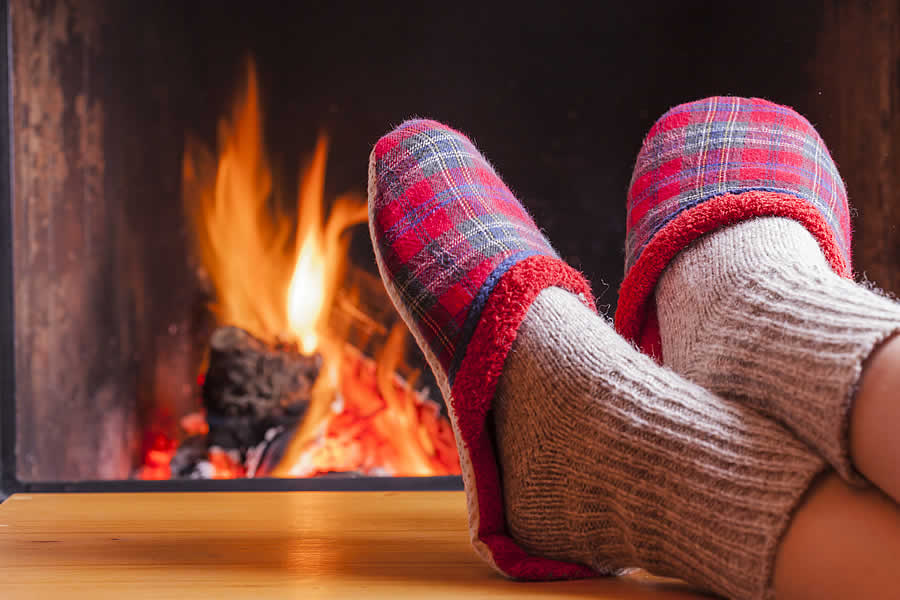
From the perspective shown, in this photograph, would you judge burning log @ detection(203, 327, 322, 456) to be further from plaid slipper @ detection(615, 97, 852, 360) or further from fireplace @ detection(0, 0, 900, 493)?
plaid slipper @ detection(615, 97, 852, 360)

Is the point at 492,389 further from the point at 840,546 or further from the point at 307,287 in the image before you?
the point at 307,287

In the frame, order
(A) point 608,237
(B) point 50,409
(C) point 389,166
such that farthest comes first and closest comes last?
(A) point 608,237 < (B) point 50,409 < (C) point 389,166

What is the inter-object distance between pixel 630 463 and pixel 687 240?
280 millimetres

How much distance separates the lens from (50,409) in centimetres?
104

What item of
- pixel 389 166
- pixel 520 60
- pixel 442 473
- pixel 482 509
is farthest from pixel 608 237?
pixel 482 509

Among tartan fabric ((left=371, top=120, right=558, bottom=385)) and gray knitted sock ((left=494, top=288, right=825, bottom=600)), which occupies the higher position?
tartan fabric ((left=371, top=120, right=558, bottom=385))

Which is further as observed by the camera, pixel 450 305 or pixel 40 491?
pixel 40 491

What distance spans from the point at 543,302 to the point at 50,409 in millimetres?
747

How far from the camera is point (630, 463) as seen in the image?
1.47ft

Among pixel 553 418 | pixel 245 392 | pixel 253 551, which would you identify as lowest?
pixel 245 392

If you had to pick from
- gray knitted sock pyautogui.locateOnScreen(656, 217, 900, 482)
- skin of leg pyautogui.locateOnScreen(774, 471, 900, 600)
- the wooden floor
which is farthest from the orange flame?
skin of leg pyautogui.locateOnScreen(774, 471, 900, 600)

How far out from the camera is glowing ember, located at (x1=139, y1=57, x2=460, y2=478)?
1.12 metres

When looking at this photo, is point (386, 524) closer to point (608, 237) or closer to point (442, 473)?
point (442, 473)

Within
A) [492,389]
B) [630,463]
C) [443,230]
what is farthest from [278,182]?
[630,463]
